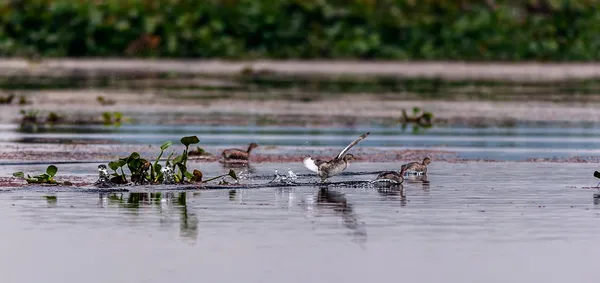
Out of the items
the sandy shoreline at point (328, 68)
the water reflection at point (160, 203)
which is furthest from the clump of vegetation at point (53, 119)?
the sandy shoreline at point (328, 68)

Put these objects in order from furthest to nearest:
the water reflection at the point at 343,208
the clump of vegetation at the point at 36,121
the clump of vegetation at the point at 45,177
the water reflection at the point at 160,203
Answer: the clump of vegetation at the point at 36,121
the clump of vegetation at the point at 45,177
the water reflection at the point at 160,203
the water reflection at the point at 343,208

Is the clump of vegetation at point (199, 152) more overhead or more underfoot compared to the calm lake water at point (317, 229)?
more overhead

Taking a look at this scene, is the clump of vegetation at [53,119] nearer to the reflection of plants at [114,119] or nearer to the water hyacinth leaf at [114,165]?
the reflection of plants at [114,119]

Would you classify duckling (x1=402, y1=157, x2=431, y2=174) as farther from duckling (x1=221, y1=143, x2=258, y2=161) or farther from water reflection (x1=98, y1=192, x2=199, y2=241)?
water reflection (x1=98, y1=192, x2=199, y2=241)

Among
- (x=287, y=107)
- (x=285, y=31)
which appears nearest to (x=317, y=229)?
(x=287, y=107)

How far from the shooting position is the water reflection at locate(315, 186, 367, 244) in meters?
16.7

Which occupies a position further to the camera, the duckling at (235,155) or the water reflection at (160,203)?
the duckling at (235,155)

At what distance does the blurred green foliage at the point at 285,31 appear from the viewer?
236 ft

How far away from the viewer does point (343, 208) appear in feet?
62.5

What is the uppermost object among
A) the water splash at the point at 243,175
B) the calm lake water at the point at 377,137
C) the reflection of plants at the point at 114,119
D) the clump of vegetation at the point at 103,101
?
the clump of vegetation at the point at 103,101

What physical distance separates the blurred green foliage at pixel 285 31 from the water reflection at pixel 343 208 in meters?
50.7

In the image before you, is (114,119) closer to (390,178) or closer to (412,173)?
(412,173)

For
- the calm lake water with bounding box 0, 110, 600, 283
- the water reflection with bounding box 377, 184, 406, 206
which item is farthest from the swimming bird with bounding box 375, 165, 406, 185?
the calm lake water with bounding box 0, 110, 600, 283

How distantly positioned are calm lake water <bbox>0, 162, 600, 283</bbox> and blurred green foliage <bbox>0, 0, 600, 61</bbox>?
49930 millimetres
